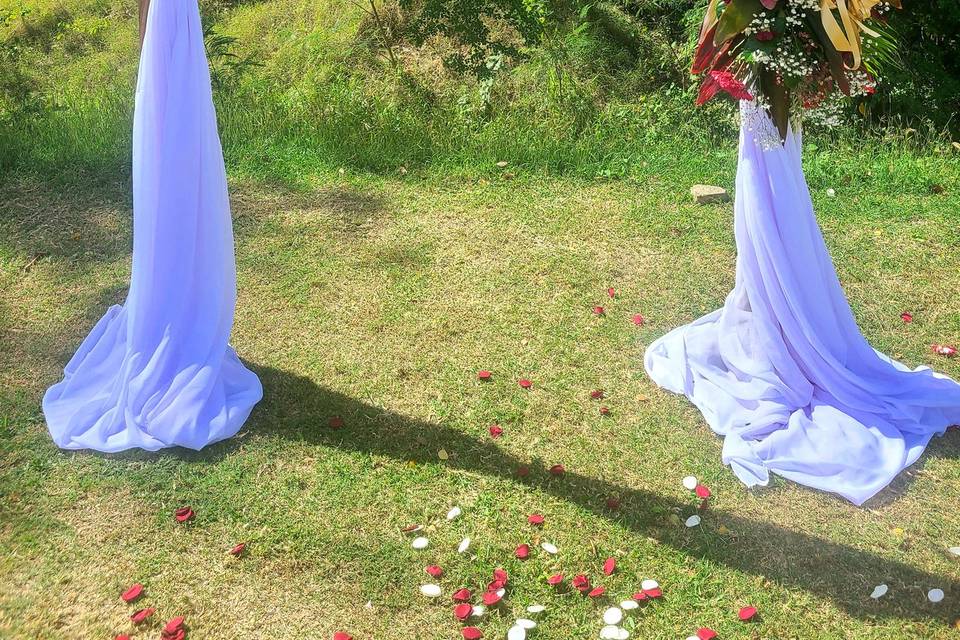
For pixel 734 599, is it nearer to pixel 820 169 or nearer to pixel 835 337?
pixel 835 337

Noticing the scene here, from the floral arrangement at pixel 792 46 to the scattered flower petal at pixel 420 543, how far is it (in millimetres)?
2160

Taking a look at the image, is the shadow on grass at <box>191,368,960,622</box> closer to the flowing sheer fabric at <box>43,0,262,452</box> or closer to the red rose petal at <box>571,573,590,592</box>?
the flowing sheer fabric at <box>43,0,262,452</box>

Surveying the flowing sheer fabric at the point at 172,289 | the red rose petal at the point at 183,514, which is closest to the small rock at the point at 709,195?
the flowing sheer fabric at the point at 172,289

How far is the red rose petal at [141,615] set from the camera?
3.09 meters

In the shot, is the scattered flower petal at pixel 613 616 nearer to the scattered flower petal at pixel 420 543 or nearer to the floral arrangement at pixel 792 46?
the scattered flower petal at pixel 420 543

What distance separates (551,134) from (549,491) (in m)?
3.85

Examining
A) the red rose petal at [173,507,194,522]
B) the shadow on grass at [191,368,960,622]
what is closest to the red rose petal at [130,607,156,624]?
the red rose petal at [173,507,194,522]

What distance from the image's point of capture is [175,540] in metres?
3.48

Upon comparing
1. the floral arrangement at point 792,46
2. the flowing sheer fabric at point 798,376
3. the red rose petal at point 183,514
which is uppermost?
the floral arrangement at point 792,46

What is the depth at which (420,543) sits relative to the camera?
3.45m

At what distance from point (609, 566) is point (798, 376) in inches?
51.5

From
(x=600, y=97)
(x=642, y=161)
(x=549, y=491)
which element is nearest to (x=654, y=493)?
(x=549, y=491)

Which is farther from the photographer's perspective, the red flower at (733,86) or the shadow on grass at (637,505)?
A: the red flower at (733,86)

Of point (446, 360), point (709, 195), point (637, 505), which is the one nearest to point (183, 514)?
point (446, 360)
